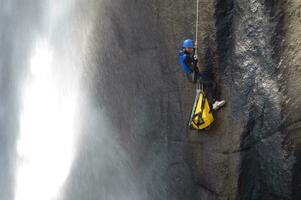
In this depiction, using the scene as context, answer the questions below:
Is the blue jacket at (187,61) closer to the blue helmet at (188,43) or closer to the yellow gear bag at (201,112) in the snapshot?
the blue helmet at (188,43)

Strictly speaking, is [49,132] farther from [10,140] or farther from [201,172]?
[201,172]

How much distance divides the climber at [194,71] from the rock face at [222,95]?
139mm

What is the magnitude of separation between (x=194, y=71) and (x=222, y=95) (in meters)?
0.54

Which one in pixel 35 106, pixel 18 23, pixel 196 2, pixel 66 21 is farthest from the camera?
pixel 18 23

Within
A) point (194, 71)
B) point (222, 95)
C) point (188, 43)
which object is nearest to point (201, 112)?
point (222, 95)

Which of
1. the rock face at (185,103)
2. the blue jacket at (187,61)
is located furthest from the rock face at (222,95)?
the blue jacket at (187,61)

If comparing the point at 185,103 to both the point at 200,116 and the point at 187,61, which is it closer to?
the point at 200,116

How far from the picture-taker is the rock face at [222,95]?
6633 mm

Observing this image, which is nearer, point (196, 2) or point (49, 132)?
point (196, 2)

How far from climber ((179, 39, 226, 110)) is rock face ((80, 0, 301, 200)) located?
14 centimetres

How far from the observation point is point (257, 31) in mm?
6871

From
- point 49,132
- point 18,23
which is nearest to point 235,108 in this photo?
point 49,132

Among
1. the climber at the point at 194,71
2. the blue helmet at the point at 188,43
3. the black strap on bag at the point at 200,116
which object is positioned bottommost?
the black strap on bag at the point at 200,116

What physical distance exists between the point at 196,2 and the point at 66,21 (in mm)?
5574
